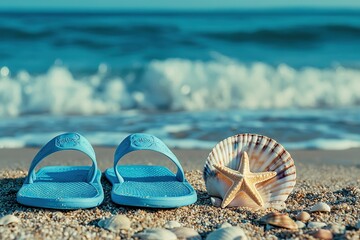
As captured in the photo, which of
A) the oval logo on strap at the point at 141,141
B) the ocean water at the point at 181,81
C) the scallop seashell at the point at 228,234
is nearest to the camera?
the scallop seashell at the point at 228,234

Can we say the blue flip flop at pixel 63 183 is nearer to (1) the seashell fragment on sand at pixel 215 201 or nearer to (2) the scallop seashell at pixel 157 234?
(2) the scallop seashell at pixel 157 234

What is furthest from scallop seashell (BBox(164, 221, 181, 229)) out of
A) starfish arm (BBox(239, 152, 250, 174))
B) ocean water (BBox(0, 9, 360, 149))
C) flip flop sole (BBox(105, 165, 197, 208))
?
ocean water (BBox(0, 9, 360, 149))

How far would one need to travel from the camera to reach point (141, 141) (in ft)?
11.6

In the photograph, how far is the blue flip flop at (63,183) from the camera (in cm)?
319

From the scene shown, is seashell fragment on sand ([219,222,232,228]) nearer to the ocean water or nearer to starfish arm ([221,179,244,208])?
starfish arm ([221,179,244,208])

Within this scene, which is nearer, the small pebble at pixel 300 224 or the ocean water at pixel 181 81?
the small pebble at pixel 300 224

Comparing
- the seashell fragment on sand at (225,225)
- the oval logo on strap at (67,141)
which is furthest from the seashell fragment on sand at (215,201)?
the oval logo on strap at (67,141)

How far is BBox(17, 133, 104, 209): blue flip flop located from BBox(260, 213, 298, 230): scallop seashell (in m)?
0.93

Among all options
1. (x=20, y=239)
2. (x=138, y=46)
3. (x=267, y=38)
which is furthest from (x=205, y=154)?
(x=267, y=38)

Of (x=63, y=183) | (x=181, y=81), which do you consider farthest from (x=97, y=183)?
(x=181, y=81)

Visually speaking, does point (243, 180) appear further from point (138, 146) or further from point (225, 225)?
point (138, 146)

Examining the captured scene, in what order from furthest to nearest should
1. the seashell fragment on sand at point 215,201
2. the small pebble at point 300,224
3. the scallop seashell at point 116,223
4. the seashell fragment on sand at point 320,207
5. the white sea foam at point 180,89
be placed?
the white sea foam at point 180,89, the seashell fragment on sand at point 215,201, the seashell fragment on sand at point 320,207, the small pebble at point 300,224, the scallop seashell at point 116,223

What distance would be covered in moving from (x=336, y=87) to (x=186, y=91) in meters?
2.61

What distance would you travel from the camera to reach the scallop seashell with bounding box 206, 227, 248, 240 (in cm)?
282
